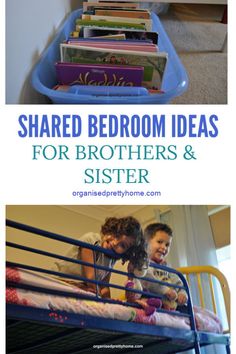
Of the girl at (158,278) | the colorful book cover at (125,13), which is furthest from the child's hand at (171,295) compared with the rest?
the colorful book cover at (125,13)

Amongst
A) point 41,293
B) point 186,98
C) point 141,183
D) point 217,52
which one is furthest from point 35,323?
point 217,52

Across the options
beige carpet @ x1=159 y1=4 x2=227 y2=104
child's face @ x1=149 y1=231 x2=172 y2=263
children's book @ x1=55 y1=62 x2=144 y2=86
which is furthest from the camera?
beige carpet @ x1=159 y1=4 x2=227 y2=104

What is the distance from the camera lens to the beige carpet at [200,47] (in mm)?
1261

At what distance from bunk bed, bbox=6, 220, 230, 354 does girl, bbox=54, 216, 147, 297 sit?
0.03 meters

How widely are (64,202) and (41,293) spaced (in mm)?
178

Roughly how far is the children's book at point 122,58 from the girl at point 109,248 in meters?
0.35

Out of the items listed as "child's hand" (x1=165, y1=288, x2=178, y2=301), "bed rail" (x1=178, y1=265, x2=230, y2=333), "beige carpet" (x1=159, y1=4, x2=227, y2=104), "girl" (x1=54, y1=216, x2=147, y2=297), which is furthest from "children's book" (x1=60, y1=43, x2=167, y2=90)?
"bed rail" (x1=178, y1=265, x2=230, y2=333)

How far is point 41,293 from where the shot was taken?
0.77m

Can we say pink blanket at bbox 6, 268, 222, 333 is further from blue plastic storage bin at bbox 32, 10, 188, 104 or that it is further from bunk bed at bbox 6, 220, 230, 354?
blue plastic storage bin at bbox 32, 10, 188, 104

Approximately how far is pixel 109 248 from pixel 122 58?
46 cm

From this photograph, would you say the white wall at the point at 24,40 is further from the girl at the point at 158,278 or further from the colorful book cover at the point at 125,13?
the girl at the point at 158,278

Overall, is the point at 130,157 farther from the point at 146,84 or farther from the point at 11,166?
the point at 146,84

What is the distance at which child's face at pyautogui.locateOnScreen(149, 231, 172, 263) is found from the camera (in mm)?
1152

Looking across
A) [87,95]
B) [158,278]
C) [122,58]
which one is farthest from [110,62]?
[158,278]
